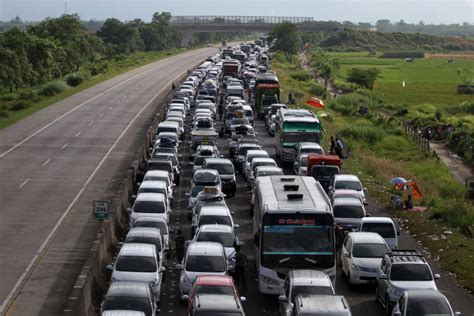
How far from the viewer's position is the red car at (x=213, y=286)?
22125mm

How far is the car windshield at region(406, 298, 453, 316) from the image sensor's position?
21.4 m

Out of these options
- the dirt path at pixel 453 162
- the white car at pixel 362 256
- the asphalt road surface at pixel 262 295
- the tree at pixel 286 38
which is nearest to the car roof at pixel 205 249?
the asphalt road surface at pixel 262 295

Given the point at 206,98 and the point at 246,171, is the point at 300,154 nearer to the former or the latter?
the point at 246,171

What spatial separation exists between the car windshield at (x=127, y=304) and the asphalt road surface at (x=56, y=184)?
116 inches

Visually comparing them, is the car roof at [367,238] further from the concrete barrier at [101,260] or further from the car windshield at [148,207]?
the car windshield at [148,207]

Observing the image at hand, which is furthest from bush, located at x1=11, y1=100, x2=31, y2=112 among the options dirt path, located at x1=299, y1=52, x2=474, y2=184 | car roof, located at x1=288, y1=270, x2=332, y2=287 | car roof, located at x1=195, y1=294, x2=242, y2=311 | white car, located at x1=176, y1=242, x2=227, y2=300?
car roof, located at x1=195, y1=294, x2=242, y2=311

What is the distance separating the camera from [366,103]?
99688mm

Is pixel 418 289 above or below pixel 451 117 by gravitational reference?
above

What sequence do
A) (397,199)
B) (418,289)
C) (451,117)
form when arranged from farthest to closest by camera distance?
1. (451,117)
2. (397,199)
3. (418,289)

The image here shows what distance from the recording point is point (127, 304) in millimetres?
21438

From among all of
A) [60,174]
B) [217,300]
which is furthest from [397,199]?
[217,300]

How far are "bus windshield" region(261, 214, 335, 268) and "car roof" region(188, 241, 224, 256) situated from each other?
1.98 meters

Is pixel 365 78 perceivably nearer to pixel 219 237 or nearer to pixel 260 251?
pixel 219 237

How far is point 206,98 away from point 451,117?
81.9ft
